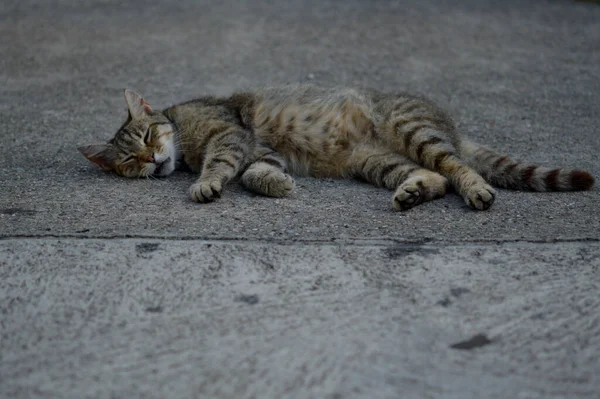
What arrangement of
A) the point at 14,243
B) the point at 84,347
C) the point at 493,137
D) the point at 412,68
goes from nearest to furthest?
the point at 84,347 → the point at 14,243 → the point at 493,137 → the point at 412,68

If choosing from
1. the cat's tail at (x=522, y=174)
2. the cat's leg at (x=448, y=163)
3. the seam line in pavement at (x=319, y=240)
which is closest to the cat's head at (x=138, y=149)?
the seam line in pavement at (x=319, y=240)

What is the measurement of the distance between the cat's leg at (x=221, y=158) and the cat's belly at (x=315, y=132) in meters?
0.21

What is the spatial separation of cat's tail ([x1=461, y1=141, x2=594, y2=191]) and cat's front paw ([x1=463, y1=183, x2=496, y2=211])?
414 mm

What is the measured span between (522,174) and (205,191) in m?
2.02

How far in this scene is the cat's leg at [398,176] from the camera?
431 centimetres

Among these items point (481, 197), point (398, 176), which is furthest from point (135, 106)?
point (481, 197)

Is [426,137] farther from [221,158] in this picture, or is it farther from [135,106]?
[135,106]

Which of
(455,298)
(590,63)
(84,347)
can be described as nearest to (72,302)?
(84,347)

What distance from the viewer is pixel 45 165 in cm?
525

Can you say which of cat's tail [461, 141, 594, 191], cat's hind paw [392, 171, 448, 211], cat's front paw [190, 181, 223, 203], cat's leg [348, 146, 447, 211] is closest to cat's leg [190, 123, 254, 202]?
cat's front paw [190, 181, 223, 203]

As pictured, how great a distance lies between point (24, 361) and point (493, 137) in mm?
4208

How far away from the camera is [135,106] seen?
5277 millimetres

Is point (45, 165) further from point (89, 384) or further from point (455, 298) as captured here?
point (455, 298)

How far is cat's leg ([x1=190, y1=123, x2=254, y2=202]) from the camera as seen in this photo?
4492 millimetres
